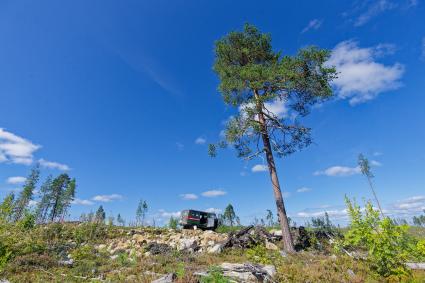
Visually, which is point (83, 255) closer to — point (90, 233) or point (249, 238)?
point (90, 233)

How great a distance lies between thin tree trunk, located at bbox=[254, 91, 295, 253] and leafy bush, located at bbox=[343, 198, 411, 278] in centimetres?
459

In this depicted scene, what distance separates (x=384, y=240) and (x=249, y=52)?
39.0ft

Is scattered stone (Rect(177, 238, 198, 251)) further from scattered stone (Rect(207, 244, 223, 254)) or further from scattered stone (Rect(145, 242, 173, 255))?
scattered stone (Rect(207, 244, 223, 254))

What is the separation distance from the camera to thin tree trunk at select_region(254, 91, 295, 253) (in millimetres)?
11127

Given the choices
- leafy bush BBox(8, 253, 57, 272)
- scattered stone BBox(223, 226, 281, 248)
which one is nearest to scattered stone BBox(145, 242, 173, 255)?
scattered stone BBox(223, 226, 281, 248)

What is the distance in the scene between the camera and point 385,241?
249 inches

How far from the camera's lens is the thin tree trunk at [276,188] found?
1113 cm

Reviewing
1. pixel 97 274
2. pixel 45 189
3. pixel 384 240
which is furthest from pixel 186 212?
pixel 45 189

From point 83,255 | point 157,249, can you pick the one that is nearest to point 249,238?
point 157,249

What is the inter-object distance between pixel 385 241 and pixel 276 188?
6186 millimetres

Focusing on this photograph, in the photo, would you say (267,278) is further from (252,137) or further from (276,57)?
(276,57)

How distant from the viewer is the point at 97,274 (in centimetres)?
757

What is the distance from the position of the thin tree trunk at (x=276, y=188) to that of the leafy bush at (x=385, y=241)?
459cm

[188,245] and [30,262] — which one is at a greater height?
[188,245]
